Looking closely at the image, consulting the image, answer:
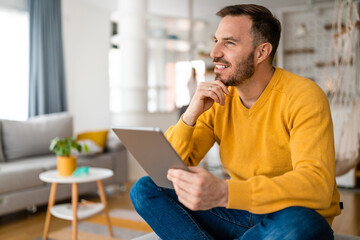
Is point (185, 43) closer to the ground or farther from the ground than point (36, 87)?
farther from the ground

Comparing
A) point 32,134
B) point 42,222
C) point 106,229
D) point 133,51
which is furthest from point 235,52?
point 133,51

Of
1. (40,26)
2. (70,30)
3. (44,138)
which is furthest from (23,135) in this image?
(70,30)

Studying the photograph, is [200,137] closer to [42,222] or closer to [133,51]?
[42,222]

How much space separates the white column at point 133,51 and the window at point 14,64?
1.32 m

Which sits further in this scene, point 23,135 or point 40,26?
point 40,26

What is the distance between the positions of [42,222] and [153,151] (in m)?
2.13

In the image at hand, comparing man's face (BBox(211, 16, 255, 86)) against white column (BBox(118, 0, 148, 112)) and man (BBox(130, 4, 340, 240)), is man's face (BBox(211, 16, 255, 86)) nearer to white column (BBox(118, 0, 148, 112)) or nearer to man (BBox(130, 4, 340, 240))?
man (BBox(130, 4, 340, 240))

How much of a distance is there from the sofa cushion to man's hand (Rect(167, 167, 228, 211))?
7.33ft

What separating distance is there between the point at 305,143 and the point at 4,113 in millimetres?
4403

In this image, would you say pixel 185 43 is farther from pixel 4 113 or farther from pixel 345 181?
pixel 345 181

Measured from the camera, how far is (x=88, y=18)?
5.68 meters

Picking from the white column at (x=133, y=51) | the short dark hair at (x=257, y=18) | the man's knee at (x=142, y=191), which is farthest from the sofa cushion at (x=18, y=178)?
the short dark hair at (x=257, y=18)

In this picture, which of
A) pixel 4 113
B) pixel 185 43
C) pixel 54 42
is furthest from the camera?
pixel 185 43

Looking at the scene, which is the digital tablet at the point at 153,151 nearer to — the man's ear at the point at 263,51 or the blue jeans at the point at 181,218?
the blue jeans at the point at 181,218
